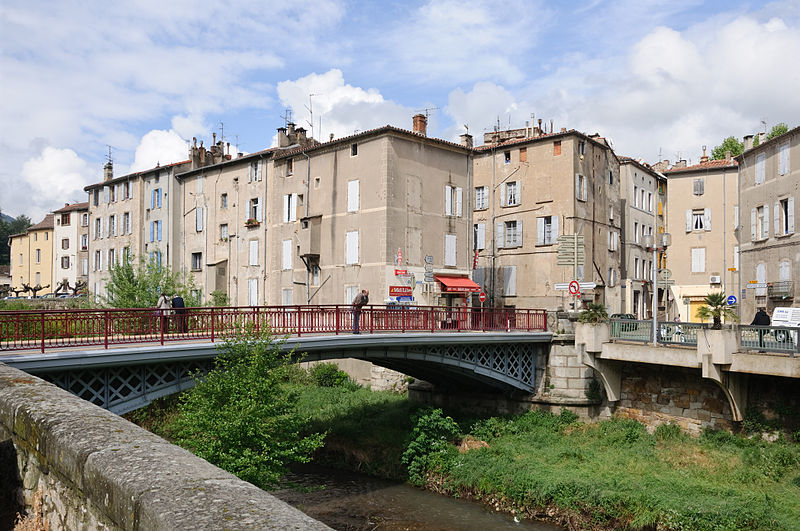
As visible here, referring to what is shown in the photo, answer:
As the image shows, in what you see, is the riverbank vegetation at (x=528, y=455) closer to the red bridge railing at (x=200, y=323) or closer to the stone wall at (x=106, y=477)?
the red bridge railing at (x=200, y=323)

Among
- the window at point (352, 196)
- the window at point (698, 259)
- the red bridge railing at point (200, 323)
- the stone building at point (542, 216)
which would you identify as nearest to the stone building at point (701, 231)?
the window at point (698, 259)

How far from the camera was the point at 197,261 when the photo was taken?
44.6 m

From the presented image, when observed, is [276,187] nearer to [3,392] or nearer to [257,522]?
[3,392]

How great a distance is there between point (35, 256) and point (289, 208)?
138ft

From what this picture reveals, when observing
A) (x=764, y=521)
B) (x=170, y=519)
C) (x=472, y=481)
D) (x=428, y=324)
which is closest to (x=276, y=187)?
(x=428, y=324)

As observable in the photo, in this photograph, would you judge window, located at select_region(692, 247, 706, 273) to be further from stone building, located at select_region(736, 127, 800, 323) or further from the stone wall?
the stone wall

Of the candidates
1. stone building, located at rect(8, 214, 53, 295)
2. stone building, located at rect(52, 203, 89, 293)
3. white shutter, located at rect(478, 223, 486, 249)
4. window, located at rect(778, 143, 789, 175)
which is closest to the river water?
white shutter, located at rect(478, 223, 486, 249)

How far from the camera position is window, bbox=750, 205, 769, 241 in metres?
35.1

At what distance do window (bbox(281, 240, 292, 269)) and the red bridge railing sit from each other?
565 inches

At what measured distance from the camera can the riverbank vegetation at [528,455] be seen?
52.5ft

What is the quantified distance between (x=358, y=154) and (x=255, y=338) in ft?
58.7

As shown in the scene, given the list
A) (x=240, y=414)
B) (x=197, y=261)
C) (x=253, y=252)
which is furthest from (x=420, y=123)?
(x=240, y=414)

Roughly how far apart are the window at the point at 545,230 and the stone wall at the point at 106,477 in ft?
103

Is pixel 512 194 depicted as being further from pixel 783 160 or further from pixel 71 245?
pixel 71 245
